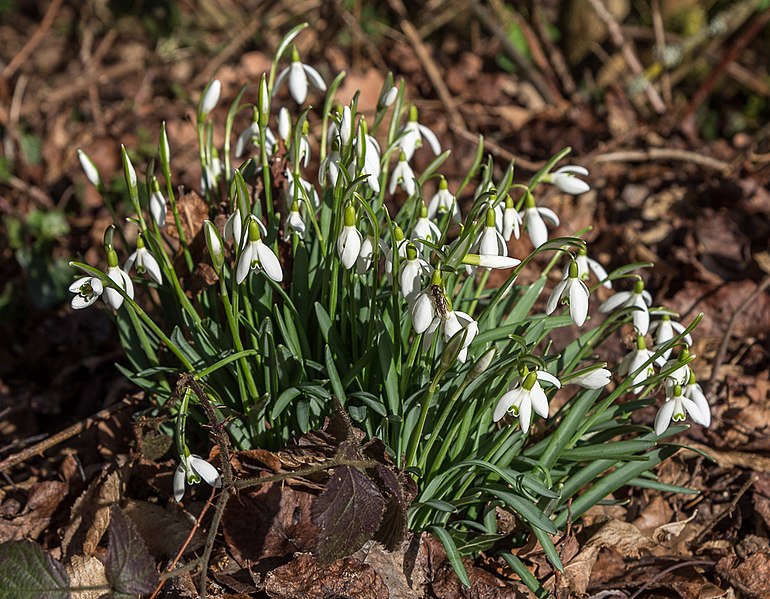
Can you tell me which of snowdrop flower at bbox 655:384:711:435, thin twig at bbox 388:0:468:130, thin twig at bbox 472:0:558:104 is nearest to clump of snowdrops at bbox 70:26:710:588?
snowdrop flower at bbox 655:384:711:435

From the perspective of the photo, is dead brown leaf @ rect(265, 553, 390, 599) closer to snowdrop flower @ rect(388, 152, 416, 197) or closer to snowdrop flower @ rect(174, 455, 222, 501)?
snowdrop flower @ rect(174, 455, 222, 501)

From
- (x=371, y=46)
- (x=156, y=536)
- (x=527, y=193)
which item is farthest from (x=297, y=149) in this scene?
(x=371, y=46)

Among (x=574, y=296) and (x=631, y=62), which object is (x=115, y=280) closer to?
(x=574, y=296)

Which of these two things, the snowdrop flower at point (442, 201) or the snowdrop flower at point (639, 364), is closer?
the snowdrop flower at point (639, 364)

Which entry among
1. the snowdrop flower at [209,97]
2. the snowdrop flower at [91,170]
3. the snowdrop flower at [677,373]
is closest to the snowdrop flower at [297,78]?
the snowdrop flower at [209,97]

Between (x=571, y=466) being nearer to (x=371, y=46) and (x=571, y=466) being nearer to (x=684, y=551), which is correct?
(x=684, y=551)

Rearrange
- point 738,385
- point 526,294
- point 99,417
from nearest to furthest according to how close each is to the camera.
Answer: point 526,294, point 99,417, point 738,385

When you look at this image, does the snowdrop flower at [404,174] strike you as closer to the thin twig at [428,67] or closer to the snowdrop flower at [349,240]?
the snowdrop flower at [349,240]
